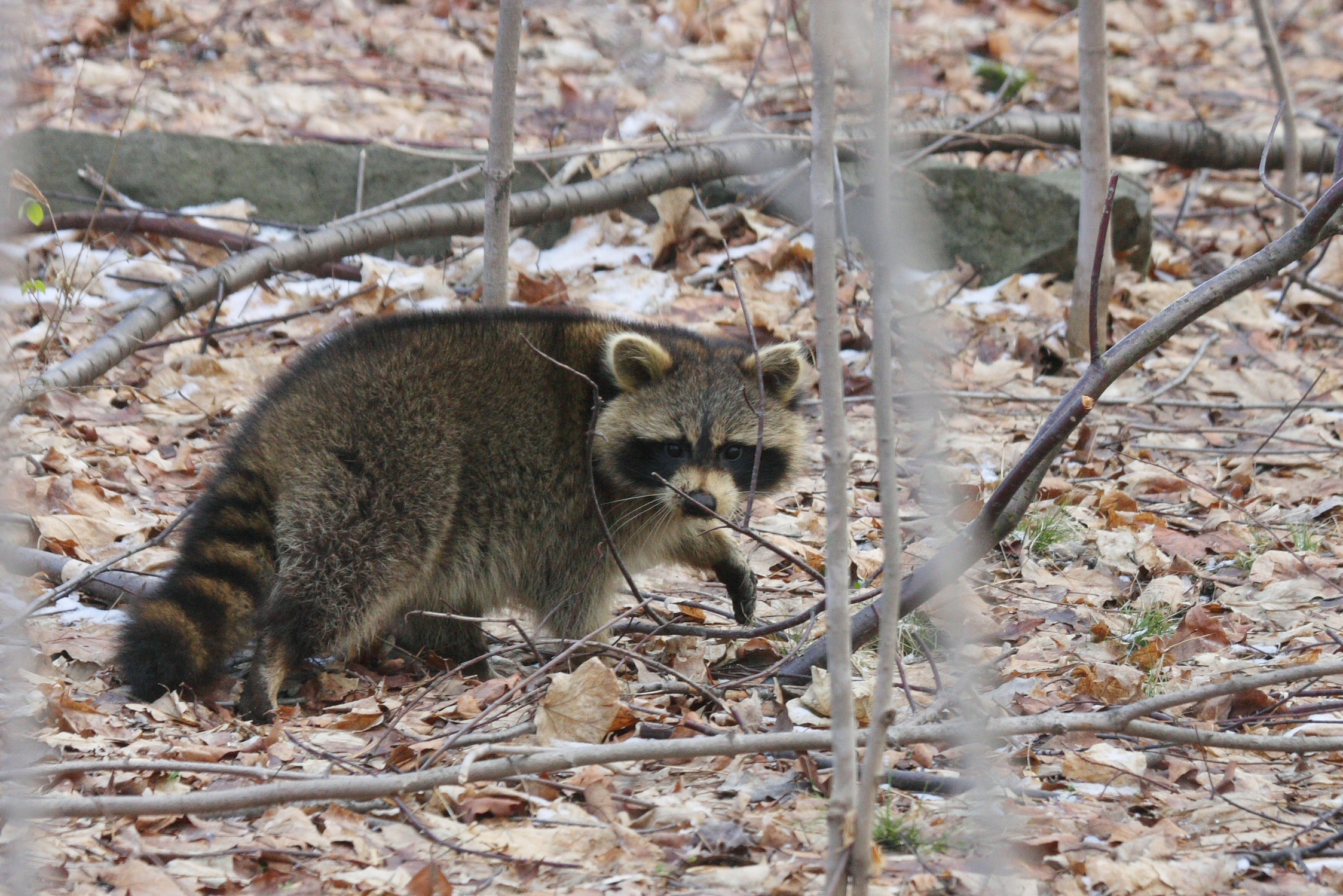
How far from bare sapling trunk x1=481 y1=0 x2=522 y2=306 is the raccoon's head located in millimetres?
846

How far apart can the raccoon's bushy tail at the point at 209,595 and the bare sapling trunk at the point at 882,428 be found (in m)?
2.26

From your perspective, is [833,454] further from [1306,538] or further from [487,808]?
[1306,538]

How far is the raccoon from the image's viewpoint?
3896mm

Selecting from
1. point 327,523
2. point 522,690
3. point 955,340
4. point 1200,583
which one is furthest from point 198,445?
point 1200,583

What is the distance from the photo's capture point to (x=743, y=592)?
181 inches

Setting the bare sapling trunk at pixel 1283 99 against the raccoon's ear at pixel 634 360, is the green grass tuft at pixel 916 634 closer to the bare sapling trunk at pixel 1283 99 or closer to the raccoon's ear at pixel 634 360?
the raccoon's ear at pixel 634 360

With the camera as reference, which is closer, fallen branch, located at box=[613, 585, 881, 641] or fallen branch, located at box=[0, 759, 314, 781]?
fallen branch, located at box=[0, 759, 314, 781]

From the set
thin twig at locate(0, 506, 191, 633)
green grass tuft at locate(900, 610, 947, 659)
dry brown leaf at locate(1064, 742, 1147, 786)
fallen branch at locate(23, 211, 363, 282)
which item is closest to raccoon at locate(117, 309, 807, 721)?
thin twig at locate(0, 506, 191, 633)

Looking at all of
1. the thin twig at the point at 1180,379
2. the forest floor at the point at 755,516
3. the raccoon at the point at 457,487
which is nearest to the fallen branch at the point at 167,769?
the forest floor at the point at 755,516

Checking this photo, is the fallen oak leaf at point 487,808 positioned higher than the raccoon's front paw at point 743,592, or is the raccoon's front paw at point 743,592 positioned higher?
the raccoon's front paw at point 743,592

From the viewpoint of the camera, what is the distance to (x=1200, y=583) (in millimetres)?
4477

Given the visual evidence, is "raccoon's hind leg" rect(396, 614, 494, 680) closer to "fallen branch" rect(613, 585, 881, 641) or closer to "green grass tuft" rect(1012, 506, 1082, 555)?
"fallen branch" rect(613, 585, 881, 641)

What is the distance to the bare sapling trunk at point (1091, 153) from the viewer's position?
5.93m

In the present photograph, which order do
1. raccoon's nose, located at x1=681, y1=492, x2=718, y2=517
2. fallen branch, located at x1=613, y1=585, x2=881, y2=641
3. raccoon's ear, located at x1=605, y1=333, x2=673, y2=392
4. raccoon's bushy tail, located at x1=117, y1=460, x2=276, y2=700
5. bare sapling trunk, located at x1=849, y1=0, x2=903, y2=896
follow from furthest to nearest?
1. raccoon's ear, located at x1=605, y1=333, x2=673, y2=392
2. raccoon's nose, located at x1=681, y1=492, x2=718, y2=517
3. fallen branch, located at x1=613, y1=585, x2=881, y2=641
4. raccoon's bushy tail, located at x1=117, y1=460, x2=276, y2=700
5. bare sapling trunk, located at x1=849, y1=0, x2=903, y2=896
